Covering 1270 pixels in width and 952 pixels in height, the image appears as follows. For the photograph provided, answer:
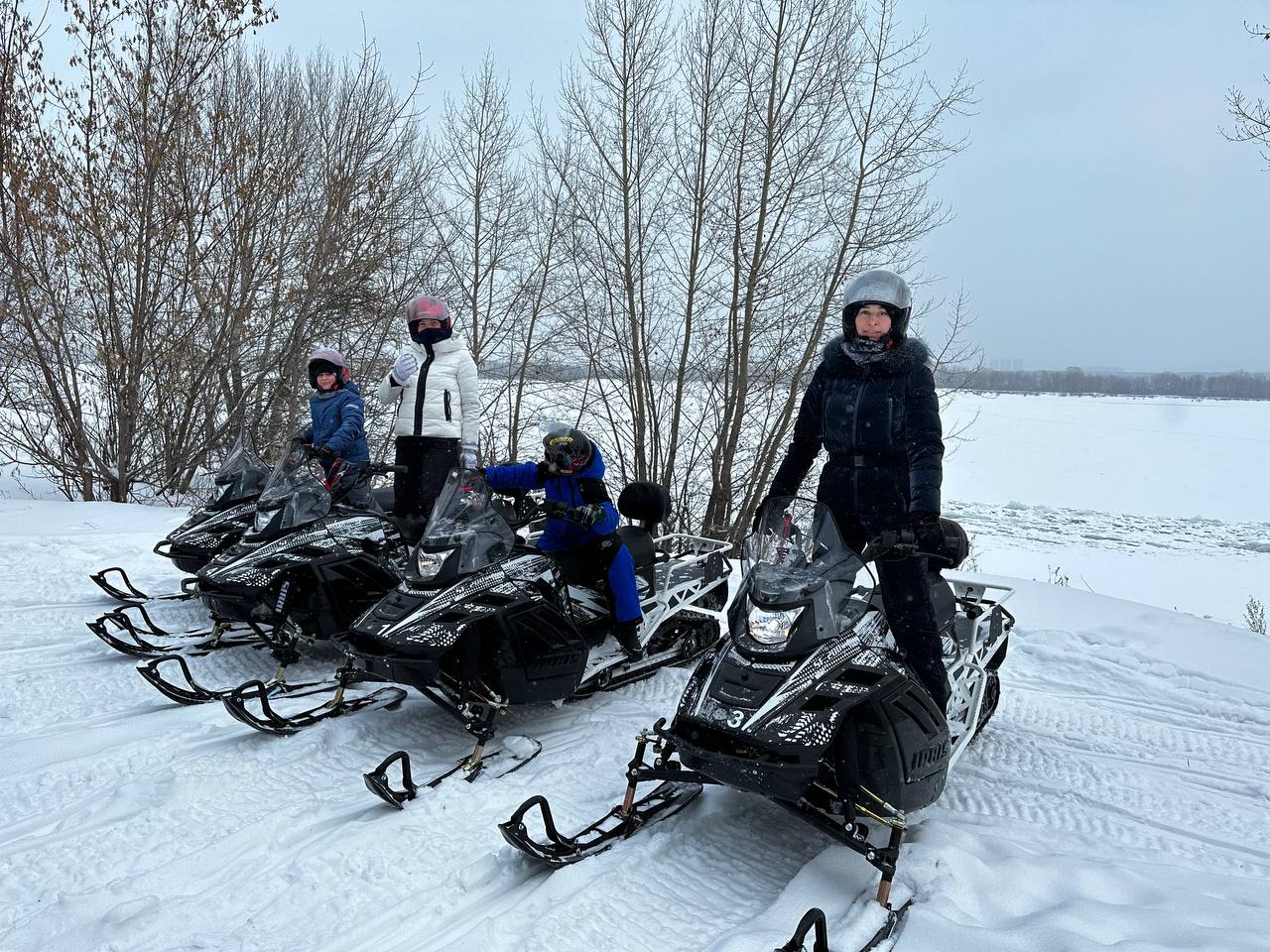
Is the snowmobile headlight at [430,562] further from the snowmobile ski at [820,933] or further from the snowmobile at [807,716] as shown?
the snowmobile ski at [820,933]

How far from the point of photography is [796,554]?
2988 millimetres

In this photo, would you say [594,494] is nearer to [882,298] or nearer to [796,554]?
[796,554]

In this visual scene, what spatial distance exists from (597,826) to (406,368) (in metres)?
3.31

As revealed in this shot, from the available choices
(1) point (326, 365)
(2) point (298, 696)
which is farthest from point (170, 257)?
(2) point (298, 696)

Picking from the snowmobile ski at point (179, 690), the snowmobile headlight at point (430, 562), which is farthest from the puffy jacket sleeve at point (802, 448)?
the snowmobile ski at point (179, 690)

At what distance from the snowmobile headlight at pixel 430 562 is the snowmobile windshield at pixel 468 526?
2cm

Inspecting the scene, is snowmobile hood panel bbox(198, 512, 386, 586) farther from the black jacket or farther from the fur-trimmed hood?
the fur-trimmed hood

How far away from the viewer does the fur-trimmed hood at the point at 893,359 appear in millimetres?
3193

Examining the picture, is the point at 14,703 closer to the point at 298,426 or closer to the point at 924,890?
the point at 924,890

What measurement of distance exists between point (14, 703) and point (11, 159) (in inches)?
288

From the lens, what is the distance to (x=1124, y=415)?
45.8 meters

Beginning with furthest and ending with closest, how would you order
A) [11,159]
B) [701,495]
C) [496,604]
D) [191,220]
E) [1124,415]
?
[1124,415], [701,495], [191,220], [11,159], [496,604]

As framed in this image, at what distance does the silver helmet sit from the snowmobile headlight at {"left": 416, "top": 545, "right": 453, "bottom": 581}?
6.41 feet

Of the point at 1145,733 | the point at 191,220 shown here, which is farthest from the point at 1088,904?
the point at 191,220
